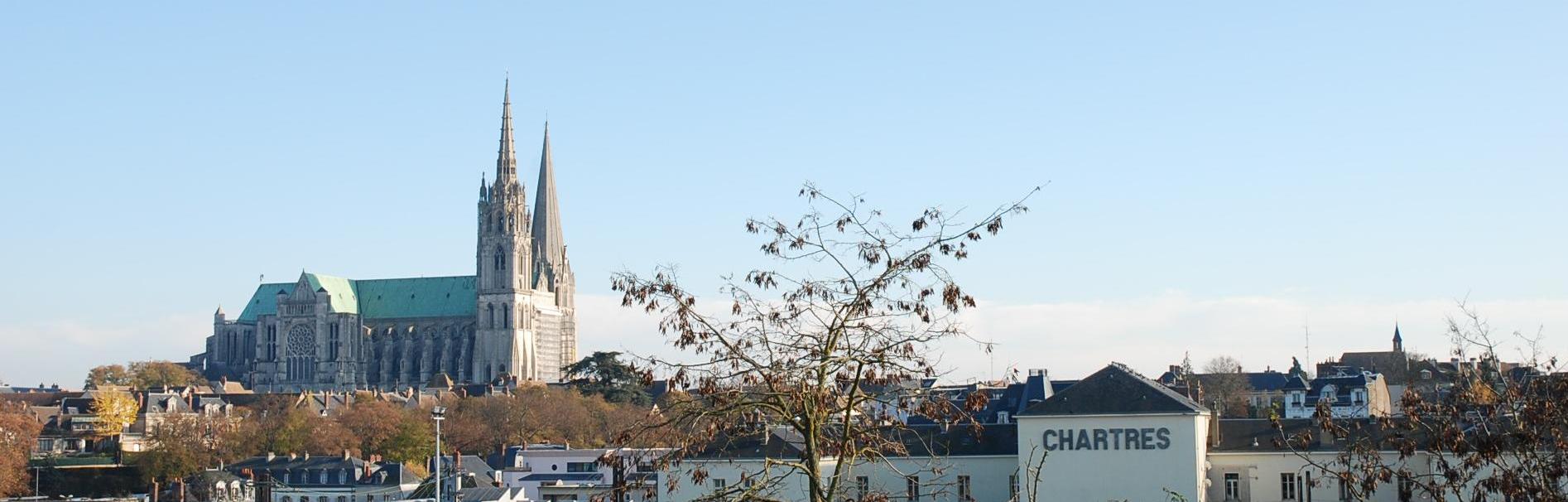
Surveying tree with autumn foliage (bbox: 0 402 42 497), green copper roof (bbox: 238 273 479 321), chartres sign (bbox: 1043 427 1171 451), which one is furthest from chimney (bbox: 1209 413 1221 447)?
green copper roof (bbox: 238 273 479 321)

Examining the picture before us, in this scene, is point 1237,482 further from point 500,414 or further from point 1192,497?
point 500,414

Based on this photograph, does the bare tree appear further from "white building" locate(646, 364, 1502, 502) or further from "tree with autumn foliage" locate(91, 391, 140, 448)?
"tree with autumn foliage" locate(91, 391, 140, 448)

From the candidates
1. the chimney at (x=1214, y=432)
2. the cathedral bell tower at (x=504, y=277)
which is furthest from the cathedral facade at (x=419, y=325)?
the chimney at (x=1214, y=432)

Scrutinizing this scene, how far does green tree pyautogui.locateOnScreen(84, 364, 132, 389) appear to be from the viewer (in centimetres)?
17075

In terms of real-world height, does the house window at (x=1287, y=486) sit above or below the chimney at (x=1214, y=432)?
below

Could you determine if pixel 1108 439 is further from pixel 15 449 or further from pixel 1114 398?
pixel 15 449

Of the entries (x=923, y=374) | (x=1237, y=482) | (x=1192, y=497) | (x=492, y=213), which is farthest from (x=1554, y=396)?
(x=492, y=213)

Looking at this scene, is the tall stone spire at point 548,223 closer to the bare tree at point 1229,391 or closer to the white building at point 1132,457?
the bare tree at point 1229,391

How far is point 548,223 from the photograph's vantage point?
196m

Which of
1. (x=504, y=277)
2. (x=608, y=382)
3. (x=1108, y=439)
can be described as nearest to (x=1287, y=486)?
(x=1108, y=439)

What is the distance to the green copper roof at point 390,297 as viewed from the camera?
184 metres

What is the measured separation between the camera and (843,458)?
15.1m

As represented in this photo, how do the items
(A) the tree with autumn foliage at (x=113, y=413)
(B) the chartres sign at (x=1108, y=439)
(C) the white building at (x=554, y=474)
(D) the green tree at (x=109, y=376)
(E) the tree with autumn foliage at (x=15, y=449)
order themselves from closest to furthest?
→ (B) the chartres sign at (x=1108, y=439) < (C) the white building at (x=554, y=474) < (E) the tree with autumn foliage at (x=15, y=449) < (A) the tree with autumn foliage at (x=113, y=413) < (D) the green tree at (x=109, y=376)

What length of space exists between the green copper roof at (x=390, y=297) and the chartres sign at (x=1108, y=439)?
136 meters
